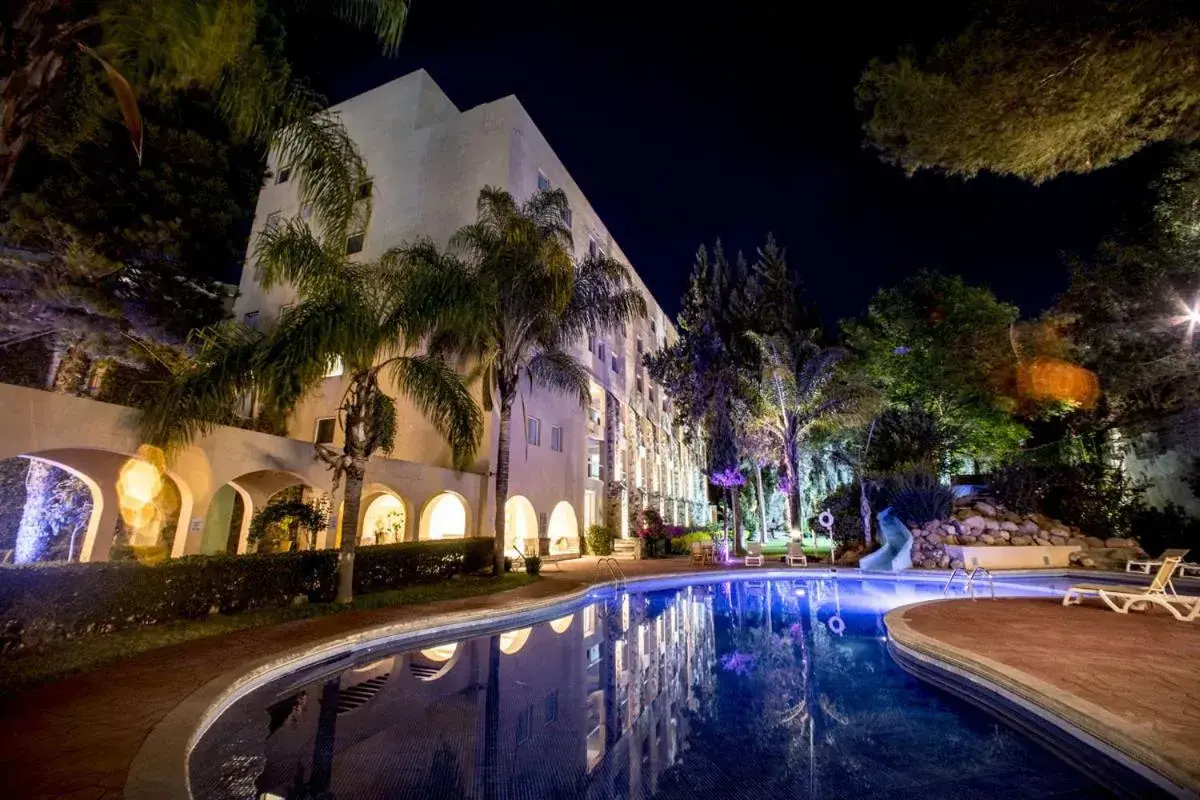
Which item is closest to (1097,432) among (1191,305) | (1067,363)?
(1067,363)

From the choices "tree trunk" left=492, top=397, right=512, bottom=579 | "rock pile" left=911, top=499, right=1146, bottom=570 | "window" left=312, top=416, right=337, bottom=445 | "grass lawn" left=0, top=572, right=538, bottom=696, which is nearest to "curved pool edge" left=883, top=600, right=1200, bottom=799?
"grass lawn" left=0, top=572, right=538, bottom=696

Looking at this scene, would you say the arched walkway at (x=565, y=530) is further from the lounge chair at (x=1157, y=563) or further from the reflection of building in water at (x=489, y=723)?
the lounge chair at (x=1157, y=563)

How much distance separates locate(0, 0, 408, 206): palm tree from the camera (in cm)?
354

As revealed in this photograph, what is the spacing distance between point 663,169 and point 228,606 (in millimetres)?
35983

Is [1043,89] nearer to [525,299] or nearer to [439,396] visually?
[525,299]

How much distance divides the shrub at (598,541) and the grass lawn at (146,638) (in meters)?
12.0

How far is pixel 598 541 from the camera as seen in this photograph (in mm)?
22594

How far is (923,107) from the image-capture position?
7645mm

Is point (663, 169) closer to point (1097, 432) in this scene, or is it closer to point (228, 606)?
point (1097, 432)

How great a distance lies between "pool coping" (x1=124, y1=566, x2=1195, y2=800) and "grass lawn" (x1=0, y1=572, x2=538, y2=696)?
1539mm

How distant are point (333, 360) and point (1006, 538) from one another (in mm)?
19570

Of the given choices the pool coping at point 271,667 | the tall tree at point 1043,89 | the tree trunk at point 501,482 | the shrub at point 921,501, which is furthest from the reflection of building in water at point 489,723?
the shrub at point 921,501

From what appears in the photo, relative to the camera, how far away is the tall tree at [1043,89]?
5891 mm

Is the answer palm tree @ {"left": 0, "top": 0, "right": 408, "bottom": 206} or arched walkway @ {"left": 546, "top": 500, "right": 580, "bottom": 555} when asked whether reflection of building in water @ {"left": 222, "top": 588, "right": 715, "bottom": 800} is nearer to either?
palm tree @ {"left": 0, "top": 0, "right": 408, "bottom": 206}
